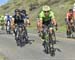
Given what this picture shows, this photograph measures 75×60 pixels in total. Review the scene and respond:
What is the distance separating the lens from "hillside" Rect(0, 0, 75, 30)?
5034 cm

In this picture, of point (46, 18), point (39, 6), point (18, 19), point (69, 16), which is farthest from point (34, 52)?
point (39, 6)

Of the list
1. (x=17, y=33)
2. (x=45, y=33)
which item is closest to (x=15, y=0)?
(x=17, y=33)

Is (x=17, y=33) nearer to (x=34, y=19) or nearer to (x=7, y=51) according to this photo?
(x=7, y=51)

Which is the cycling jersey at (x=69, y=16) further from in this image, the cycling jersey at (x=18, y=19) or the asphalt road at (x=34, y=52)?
the cycling jersey at (x=18, y=19)

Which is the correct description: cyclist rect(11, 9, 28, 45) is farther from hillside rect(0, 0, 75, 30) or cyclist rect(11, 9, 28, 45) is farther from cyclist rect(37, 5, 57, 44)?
hillside rect(0, 0, 75, 30)

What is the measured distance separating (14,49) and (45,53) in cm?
286

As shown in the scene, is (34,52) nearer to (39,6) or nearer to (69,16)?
(69,16)

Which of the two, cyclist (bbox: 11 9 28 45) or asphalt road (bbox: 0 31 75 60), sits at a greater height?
cyclist (bbox: 11 9 28 45)

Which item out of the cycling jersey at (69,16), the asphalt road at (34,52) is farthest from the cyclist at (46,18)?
the cycling jersey at (69,16)

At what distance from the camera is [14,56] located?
18969 millimetres

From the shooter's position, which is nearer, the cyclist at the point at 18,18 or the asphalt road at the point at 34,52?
the asphalt road at the point at 34,52

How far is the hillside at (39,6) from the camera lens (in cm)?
5034

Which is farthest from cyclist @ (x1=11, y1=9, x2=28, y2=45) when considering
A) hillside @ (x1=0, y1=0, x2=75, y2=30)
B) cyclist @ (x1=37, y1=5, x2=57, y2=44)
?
hillside @ (x1=0, y1=0, x2=75, y2=30)

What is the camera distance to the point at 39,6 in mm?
58344
